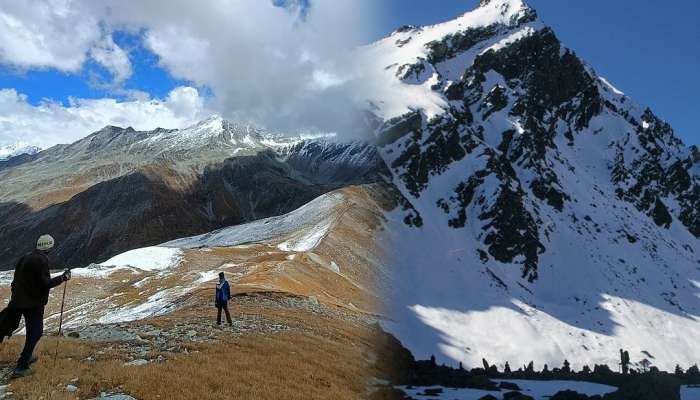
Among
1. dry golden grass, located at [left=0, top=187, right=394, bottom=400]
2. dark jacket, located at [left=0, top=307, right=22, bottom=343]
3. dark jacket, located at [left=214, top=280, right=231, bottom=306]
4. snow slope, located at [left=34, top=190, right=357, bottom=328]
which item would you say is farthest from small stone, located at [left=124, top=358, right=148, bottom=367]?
snow slope, located at [left=34, top=190, right=357, bottom=328]

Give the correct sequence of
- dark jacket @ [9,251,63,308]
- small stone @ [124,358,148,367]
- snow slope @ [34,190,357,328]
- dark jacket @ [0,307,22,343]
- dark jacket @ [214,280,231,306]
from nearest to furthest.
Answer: dark jacket @ [9,251,63,308] < dark jacket @ [0,307,22,343] < small stone @ [124,358,148,367] < dark jacket @ [214,280,231,306] < snow slope @ [34,190,357,328]

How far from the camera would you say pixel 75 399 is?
46.3ft

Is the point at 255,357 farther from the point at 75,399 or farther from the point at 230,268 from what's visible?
the point at 230,268

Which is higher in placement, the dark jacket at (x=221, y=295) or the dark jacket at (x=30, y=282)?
the dark jacket at (x=221, y=295)

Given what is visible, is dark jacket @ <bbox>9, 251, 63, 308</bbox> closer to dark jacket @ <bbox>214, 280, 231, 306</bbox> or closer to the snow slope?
dark jacket @ <bbox>214, 280, 231, 306</bbox>

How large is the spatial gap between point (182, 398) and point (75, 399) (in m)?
2.41

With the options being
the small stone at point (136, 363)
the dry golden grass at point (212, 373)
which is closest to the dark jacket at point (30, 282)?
the dry golden grass at point (212, 373)

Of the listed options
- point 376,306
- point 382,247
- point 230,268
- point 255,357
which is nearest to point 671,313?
point 382,247

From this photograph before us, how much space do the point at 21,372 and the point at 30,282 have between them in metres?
2.27

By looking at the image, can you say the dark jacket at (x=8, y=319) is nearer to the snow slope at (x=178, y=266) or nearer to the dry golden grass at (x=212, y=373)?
the dry golden grass at (x=212, y=373)

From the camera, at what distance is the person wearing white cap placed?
14.8m

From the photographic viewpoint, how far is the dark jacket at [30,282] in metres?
14.8

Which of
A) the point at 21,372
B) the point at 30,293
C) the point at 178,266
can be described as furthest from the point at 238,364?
the point at 178,266

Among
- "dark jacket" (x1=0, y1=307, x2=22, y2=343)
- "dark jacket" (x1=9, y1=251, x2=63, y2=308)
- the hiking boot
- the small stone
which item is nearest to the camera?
"dark jacket" (x1=9, y1=251, x2=63, y2=308)
